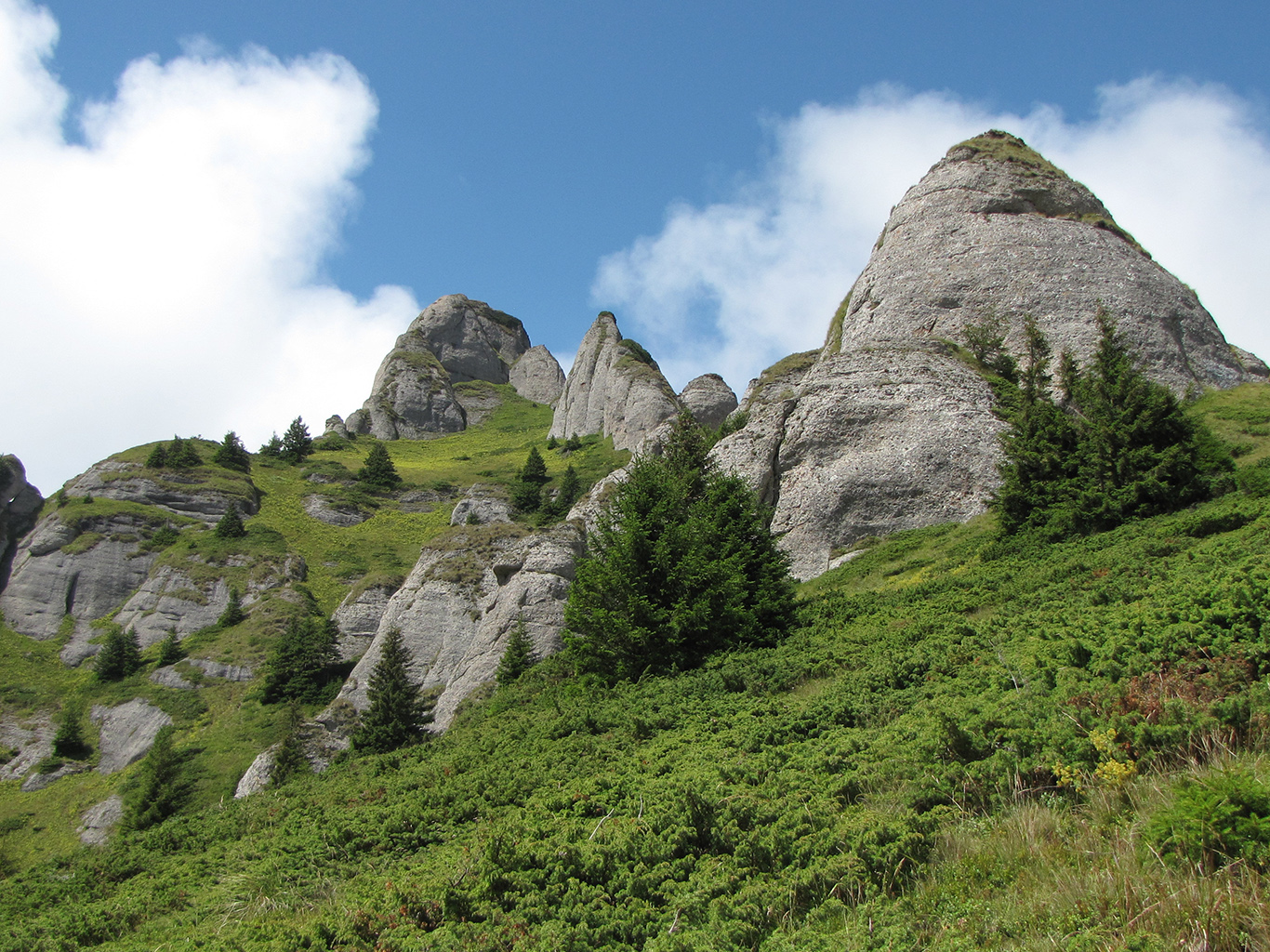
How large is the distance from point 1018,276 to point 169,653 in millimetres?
56005

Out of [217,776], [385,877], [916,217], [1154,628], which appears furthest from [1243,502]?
[217,776]

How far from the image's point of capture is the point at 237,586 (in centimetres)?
5803

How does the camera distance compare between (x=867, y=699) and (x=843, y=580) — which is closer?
(x=867, y=699)

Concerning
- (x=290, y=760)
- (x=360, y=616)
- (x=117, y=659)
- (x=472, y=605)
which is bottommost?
(x=290, y=760)

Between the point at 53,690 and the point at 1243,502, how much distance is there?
63.7m

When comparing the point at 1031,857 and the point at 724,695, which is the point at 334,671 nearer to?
the point at 724,695

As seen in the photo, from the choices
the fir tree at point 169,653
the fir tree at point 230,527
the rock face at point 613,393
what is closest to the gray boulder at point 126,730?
the fir tree at point 169,653

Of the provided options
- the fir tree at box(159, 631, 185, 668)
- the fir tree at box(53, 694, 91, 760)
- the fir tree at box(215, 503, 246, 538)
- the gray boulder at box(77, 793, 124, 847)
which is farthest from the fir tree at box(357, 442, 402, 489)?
the gray boulder at box(77, 793, 124, 847)

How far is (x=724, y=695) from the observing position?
12.5 m

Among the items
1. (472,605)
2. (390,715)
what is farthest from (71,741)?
(390,715)

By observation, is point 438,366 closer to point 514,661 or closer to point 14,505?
point 14,505

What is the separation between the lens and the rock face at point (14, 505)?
6794 centimetres

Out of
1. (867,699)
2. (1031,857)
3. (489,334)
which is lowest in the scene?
(1031,857)

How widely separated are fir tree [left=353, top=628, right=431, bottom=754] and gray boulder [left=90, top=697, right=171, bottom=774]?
69.8ft
